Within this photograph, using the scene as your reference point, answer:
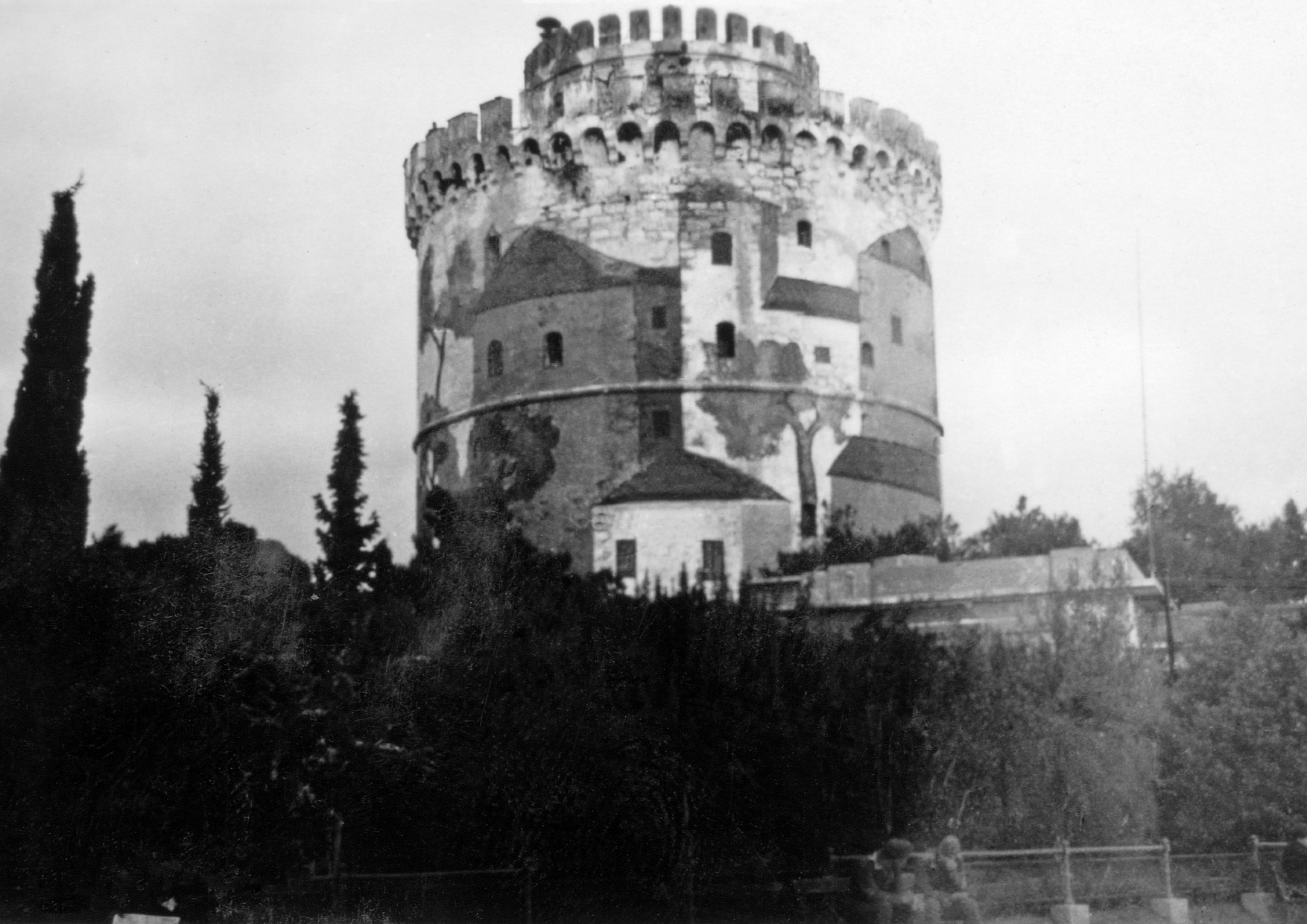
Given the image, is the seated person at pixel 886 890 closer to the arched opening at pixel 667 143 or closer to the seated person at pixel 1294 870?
the seated person at pixel 1294 870

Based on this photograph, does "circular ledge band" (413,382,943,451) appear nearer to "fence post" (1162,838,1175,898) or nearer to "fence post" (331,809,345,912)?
"fence post" (331,809,345,912)

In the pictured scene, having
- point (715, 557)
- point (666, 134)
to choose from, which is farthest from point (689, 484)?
point (666, 134)

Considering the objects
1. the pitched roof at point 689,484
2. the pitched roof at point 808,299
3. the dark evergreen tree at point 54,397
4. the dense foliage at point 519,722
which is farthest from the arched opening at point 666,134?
the dark evergreen tree at point 54,397

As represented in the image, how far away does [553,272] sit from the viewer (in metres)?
25.1

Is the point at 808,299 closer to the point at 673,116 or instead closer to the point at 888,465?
the point at 888,465

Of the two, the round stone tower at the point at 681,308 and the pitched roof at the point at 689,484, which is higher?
the round stone tower at the point at 681,308

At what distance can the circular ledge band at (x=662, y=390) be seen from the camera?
2444 centimetres

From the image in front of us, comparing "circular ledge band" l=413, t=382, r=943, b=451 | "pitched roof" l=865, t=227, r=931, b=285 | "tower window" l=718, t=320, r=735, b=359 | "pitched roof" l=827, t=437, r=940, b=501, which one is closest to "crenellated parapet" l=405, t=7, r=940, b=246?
"pitched roof" l=865, t=227, r=931, b=285

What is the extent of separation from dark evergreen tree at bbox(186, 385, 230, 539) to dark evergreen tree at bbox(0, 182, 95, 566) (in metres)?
1.90

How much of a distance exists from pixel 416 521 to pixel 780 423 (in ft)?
21.6

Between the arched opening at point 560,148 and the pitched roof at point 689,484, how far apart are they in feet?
15.9

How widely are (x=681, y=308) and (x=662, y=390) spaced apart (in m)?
1.27

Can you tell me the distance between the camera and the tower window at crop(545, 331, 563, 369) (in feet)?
82.1

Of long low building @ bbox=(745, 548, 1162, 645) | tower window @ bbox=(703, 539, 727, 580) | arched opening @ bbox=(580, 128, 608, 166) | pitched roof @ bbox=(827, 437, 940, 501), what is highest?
arched opening @ bbox=(580, 128, 608, 166)
